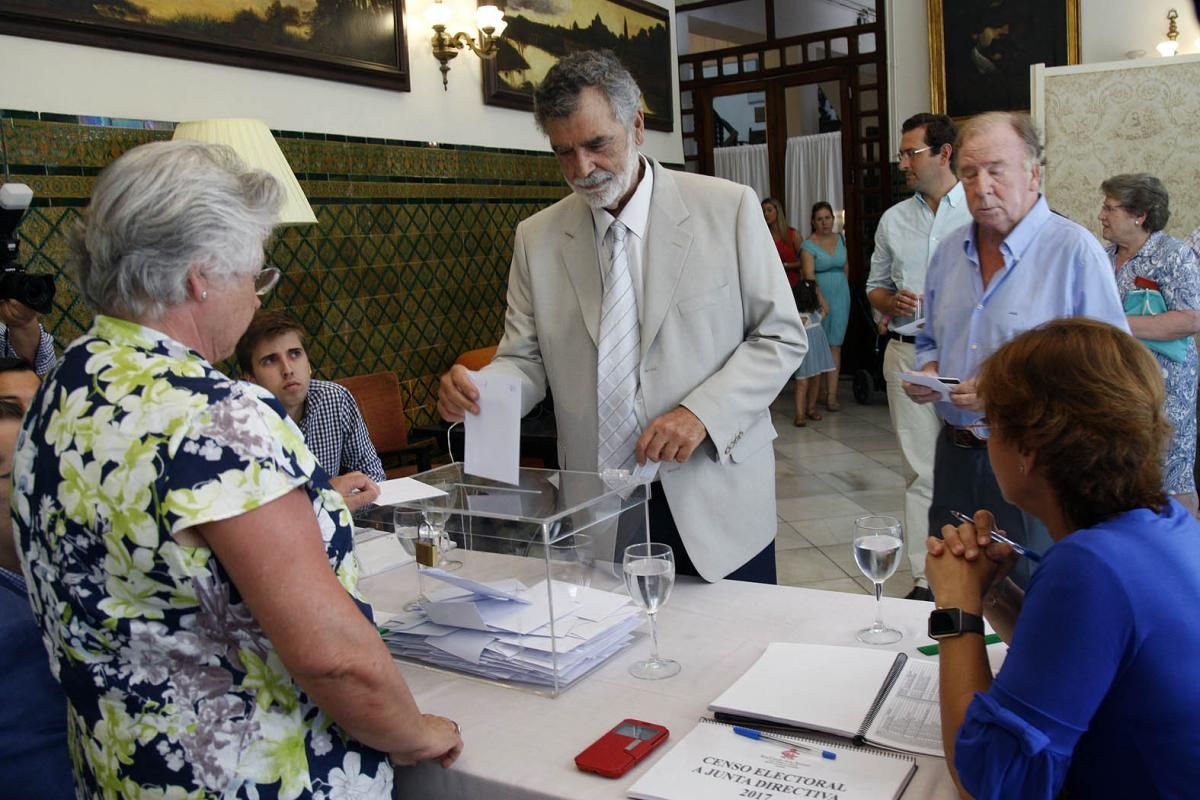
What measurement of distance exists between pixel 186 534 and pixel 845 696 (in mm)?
944

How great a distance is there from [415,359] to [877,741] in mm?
4408

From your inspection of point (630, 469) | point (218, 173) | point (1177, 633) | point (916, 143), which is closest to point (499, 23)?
point (916, 143)

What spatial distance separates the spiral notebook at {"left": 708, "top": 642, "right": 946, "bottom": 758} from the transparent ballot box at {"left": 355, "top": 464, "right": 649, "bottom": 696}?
1.01ft

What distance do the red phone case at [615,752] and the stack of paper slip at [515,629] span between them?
0.80 ft

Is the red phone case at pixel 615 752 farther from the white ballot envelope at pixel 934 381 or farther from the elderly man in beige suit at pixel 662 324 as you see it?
the white ballot envelope at pixel 934 381

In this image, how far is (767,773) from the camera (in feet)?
4.43

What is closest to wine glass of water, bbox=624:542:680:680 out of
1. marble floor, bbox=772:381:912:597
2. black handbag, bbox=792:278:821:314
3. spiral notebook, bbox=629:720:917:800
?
spiral notebook, bbox=629:720:917:800

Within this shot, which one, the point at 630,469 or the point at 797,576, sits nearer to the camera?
the point at 630,469

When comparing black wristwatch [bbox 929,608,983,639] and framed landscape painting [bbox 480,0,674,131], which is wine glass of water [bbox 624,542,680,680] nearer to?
black wristwatch [bbox 929,608,983,639]

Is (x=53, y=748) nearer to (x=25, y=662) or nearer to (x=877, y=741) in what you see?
(x=25, y=662)

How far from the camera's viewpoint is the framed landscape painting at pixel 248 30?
3.71 metres

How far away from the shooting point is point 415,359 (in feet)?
18.2

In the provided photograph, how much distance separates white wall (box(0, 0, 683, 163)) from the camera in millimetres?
3701

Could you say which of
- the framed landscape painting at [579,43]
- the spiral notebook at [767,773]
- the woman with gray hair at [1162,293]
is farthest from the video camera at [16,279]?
the woman with gray hair at [1162,293]
